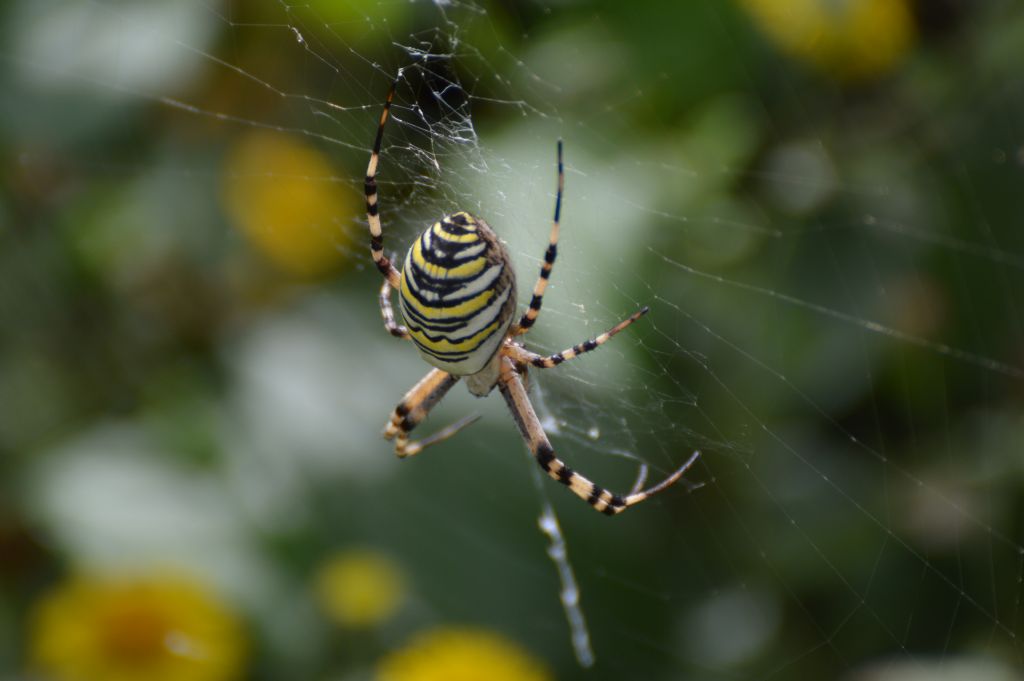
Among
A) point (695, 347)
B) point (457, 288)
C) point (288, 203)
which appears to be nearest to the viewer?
point (457, 288)

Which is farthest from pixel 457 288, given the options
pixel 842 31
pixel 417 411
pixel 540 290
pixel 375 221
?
pixel 842 31

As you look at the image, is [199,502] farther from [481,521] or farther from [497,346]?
[497,346]

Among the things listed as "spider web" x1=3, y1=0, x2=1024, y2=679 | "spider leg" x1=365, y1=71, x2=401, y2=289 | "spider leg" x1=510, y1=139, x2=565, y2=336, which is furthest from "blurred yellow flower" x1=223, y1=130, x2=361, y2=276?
"spider leg" x1=510, y1=139, x2=565, y2=336

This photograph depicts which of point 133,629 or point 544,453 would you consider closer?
point 544,453

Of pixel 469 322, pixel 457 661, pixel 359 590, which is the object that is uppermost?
pixel 469 322

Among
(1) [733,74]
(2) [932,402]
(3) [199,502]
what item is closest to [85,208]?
(3) [199,502]

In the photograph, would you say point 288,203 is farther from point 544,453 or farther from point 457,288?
point 457,288

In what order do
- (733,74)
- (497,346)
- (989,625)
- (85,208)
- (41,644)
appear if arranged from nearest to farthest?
(497,346) → (989,625) → (41,644) → (733,74) → (85,208)

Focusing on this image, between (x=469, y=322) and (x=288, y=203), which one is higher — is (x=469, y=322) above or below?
above
